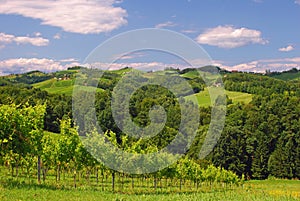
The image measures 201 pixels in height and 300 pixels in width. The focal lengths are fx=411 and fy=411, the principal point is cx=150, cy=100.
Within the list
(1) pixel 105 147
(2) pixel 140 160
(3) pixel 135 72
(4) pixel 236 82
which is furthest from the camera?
(4) pixel 236 82

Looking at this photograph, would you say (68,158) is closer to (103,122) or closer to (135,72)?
(135,72)

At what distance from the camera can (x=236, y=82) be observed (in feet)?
491

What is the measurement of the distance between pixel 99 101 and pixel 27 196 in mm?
44335

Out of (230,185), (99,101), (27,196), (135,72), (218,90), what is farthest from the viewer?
(230,185)

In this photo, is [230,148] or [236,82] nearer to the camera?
[230,148]

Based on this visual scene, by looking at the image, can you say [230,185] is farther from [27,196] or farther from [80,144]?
[27,196]

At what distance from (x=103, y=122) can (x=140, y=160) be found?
34.6 meters

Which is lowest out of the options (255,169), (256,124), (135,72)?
(255,169)

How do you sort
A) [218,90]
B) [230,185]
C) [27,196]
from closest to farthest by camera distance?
[27,196]
[218,90]
[230,185]

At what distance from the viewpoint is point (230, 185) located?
68.0m

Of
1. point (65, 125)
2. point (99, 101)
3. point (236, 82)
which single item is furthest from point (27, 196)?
point (236, 82)

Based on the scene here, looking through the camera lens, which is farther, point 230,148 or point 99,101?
point 230,148

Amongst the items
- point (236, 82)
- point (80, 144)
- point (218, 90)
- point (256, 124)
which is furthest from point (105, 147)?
point (236, 82)

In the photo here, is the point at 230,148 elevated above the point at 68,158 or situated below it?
below
